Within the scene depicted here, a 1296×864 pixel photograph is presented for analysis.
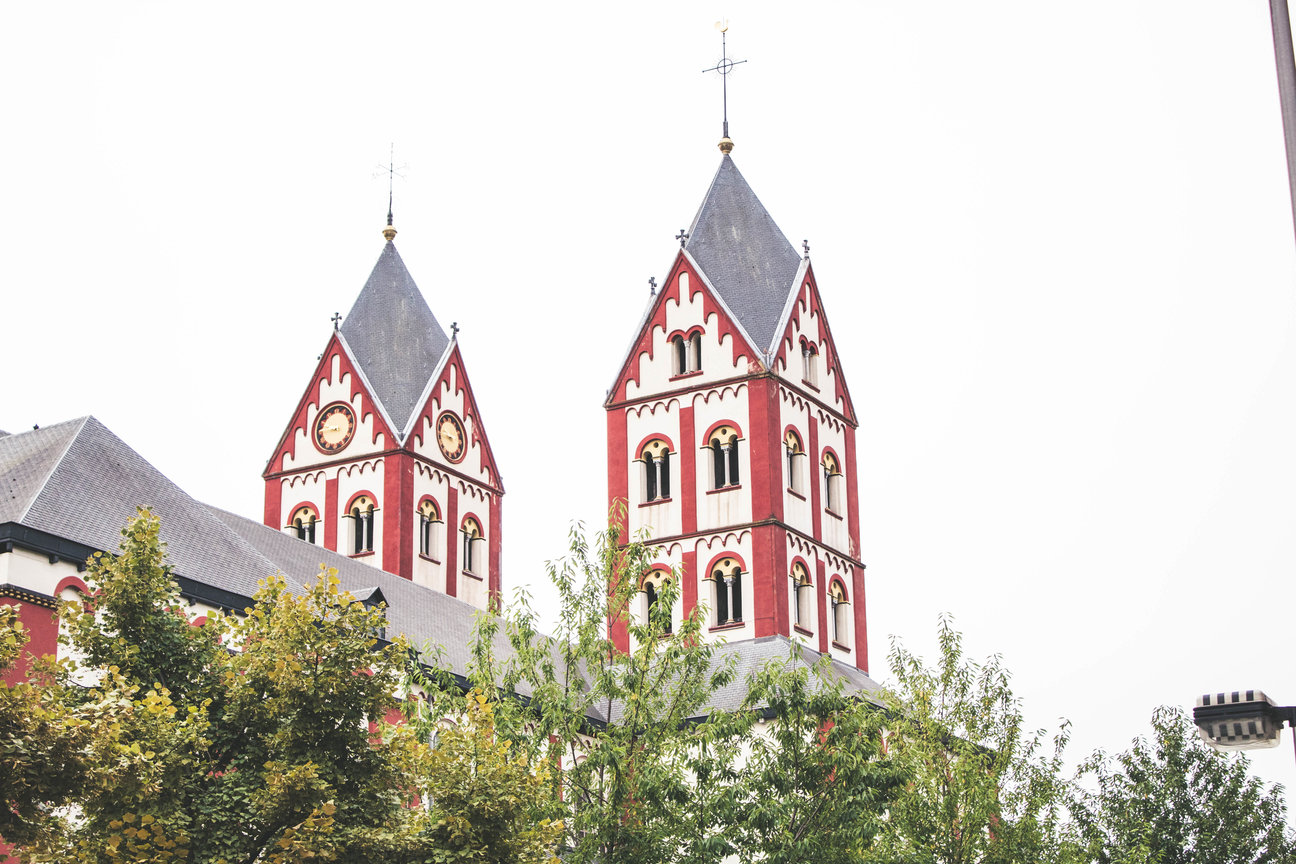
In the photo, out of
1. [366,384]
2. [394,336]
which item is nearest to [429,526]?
[366,384]

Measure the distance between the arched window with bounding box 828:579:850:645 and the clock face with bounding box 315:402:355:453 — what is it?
16084 mm

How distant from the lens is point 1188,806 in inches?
1718

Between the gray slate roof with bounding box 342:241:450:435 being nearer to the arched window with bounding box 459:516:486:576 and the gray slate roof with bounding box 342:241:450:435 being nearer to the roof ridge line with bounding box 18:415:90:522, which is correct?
the arched window with bounding box 459:516:486:576

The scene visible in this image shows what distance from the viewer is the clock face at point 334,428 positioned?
2256 inches

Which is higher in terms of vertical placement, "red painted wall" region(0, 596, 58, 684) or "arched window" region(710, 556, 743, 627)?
"arched window" region(710, 556, 743, 627)

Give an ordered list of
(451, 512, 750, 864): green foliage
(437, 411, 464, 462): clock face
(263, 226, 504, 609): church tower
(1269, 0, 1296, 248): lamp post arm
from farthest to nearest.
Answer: (437, 411, 464, 462): clock face < (263, 226, 504, 609): church tower < (451, 512, 750, 864): green foliage < (1269, 0, 1296, 248): lamp post arm

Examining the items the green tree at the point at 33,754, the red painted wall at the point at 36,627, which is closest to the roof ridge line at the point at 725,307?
the red painted wall at the point at 36,627

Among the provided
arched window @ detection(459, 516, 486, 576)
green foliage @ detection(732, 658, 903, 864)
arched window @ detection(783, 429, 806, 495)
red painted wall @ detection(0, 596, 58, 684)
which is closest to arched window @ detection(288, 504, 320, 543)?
→ arched window @ detection(459, 516, 486, 576)

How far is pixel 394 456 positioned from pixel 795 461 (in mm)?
12690

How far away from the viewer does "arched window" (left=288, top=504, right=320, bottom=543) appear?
186ft

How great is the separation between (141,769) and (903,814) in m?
13.3

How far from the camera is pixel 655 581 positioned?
50219 millimetres

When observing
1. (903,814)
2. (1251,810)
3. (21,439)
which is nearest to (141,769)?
(903,814)

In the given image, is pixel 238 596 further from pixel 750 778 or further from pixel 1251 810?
pixel 1251 810
